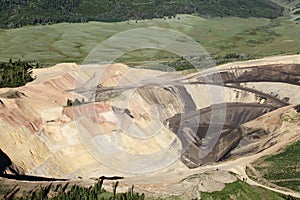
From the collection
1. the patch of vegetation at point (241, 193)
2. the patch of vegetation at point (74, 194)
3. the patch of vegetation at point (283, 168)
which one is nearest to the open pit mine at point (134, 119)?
the patch of vegetation at point (283, 168)

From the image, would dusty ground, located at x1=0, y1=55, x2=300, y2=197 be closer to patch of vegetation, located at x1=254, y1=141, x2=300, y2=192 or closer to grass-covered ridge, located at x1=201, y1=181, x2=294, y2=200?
grass-covered ridge, located at x1=201, y1=181, x2=294, y2=200

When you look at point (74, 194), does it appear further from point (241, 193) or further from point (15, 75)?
point (15, 75)

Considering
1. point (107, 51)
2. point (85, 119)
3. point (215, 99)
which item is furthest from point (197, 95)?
point (107, 51)

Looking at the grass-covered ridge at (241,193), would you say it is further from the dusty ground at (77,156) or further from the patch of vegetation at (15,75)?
the patch of vegetation at (15,75)

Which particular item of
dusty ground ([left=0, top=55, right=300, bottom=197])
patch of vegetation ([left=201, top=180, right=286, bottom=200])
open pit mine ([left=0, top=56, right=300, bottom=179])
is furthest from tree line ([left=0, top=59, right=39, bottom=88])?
patch of vegetation ([left=201, top=180, right=286, bottom=200])

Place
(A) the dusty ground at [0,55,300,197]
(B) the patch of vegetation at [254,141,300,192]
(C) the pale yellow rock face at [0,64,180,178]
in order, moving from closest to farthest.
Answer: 1. (A) the dusty ground at [0,55,300,197]
2. (B) the patch of vegetation at [254,141,300,192]
3. (C) the pale yellow rock face at [0,64,180,178]

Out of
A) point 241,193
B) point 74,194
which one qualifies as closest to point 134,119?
point 74,194
